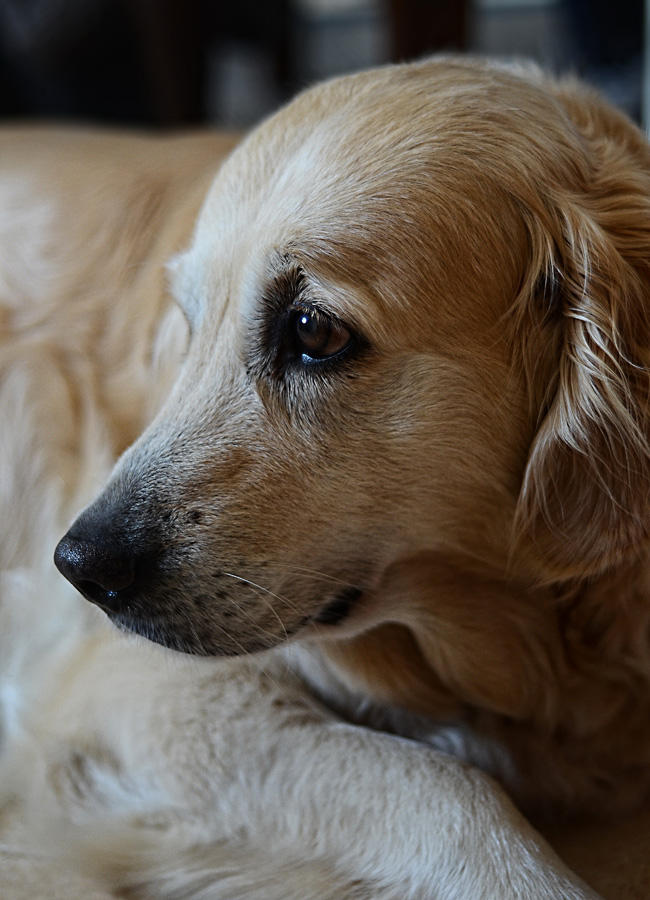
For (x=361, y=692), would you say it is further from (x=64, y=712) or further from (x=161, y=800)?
(x=64, y=712)

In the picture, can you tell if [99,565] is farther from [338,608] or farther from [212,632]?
[338,608]

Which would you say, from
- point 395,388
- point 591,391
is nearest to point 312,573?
point 395,388

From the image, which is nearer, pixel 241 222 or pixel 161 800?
pixel 241 222

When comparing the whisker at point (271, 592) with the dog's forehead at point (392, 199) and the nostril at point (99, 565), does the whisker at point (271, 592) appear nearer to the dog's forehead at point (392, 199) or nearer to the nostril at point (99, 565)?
the nostril at point (99, 565)

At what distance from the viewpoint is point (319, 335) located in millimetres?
1116

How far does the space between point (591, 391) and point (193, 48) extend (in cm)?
304

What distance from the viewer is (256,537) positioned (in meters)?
→ 1.11

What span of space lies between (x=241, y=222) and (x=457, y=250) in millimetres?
281

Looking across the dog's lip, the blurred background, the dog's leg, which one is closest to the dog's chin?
the dog's lip

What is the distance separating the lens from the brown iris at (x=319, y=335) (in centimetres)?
110

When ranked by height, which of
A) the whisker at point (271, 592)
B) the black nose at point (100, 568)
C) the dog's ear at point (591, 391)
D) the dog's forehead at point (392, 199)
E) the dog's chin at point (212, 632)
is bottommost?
the dog's chin at point (212, 632)

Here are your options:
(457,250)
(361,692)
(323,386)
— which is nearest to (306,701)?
(361,692)

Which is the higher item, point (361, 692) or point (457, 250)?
point (457, 250)

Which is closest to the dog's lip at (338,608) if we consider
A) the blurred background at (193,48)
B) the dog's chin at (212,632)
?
the dog's chin at (212,632)
